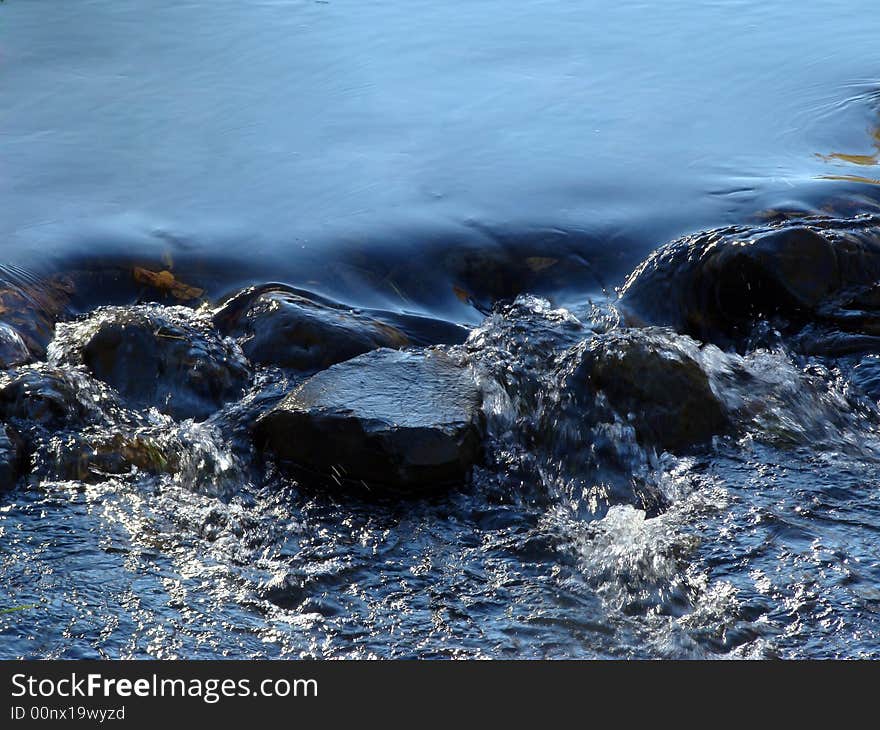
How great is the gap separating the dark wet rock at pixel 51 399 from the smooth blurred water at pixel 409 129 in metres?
1.45

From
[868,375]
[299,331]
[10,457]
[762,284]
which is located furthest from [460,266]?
[10,457]

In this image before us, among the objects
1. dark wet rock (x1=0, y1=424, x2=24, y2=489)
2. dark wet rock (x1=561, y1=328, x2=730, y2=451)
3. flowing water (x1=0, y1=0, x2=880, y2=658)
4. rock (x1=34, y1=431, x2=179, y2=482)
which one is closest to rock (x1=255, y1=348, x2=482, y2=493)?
flowing water (x1=0, y1=0, x2=880, y2=658)

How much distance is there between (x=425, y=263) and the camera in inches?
271

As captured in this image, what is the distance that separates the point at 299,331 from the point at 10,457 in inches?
67.0

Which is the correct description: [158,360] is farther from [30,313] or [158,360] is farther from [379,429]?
[379,429]

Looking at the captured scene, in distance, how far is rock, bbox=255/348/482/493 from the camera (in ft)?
16.2

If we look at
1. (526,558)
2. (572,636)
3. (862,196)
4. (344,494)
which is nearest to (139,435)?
(344,494)

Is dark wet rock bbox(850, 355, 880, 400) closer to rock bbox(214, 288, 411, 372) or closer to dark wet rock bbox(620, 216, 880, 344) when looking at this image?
dark wet rock bbox(620, 216, 880, 344)

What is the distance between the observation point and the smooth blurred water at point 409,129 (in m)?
7.07

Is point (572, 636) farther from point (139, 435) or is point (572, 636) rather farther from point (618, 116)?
point (618, 116)

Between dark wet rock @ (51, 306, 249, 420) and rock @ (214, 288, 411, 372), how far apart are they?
0.16 m

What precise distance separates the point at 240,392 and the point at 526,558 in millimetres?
2004

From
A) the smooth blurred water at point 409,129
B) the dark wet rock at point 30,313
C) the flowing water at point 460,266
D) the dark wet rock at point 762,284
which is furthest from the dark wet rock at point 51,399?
the dark wet rock at point 762,284

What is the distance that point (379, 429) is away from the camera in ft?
16.3
